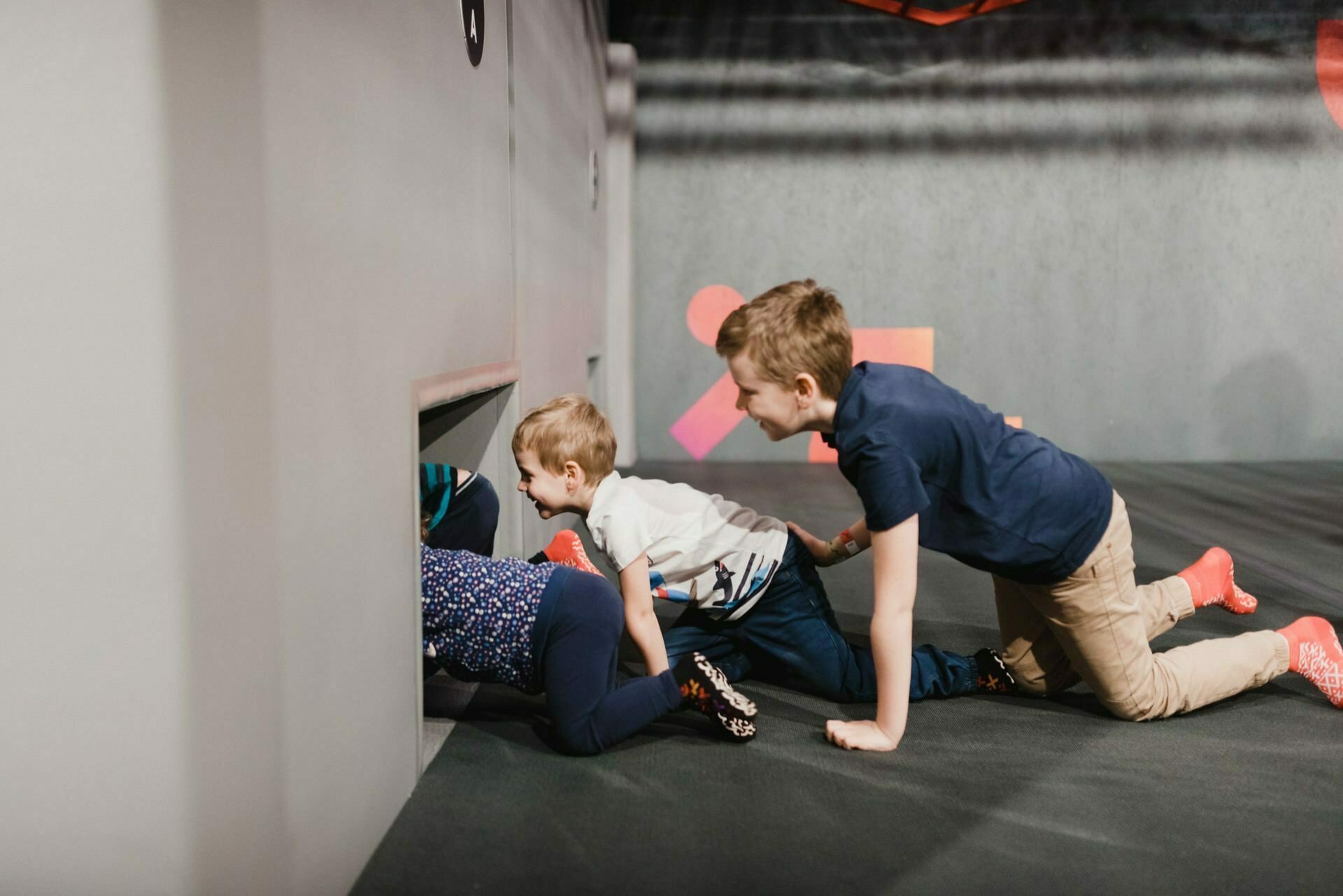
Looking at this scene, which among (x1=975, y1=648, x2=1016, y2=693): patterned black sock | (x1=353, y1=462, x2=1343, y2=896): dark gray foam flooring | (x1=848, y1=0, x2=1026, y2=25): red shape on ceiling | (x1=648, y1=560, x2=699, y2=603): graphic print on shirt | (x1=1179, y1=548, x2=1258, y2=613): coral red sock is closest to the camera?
(x1=353, y1=462, x2=1343, y2=896): dark gray foam flooring

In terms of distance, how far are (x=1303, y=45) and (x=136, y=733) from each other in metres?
7.45

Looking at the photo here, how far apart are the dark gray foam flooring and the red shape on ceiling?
4.38 m

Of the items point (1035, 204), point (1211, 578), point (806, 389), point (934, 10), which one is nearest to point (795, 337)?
point (806, 389)

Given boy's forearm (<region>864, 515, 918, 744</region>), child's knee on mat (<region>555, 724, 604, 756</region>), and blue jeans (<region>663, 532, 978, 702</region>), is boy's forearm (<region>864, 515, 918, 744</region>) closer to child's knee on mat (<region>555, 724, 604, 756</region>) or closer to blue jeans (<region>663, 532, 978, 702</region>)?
blue jeans (<region>663, 532, 978, 702</region>)

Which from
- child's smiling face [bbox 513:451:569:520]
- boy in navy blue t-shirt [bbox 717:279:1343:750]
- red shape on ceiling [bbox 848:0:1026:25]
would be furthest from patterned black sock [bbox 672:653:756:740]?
red shape on ceiling [bbox 848:0:1026:25]

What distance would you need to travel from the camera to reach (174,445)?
1088 millimetres

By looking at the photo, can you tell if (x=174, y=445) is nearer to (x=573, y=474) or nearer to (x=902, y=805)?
(x=573, y=474)

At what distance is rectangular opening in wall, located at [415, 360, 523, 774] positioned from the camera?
6.37 feet

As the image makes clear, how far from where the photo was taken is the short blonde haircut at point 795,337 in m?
1.79

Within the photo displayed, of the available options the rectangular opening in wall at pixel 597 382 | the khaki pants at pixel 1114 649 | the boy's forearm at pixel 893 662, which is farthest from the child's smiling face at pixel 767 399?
the rectangular opening in wall at pixel 597 382

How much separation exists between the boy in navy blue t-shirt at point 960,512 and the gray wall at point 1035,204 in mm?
4534

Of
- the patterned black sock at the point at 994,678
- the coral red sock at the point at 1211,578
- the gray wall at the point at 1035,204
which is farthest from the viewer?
the gray wall at the point at 1035,204

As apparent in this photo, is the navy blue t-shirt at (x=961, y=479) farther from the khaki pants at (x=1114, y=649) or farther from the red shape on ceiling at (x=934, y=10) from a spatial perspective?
the red shape on ceiling at (x=934, y=10)

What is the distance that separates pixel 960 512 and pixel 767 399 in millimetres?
410
